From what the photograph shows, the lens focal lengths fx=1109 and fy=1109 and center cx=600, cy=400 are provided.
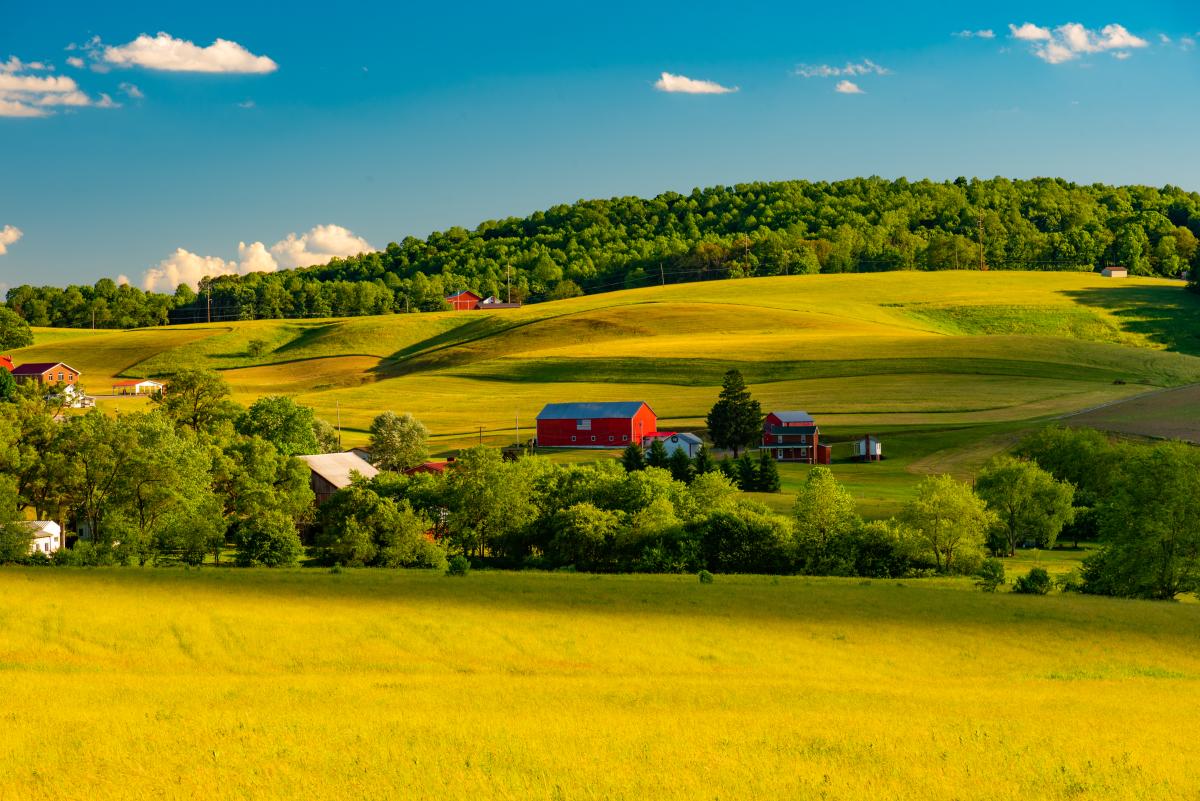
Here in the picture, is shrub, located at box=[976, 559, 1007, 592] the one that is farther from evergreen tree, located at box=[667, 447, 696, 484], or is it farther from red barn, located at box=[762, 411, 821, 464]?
red barn, located at box=[762, 411, 821, 464]

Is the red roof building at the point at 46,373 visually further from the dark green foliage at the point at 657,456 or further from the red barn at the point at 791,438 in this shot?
the red barn at the point at 791,438

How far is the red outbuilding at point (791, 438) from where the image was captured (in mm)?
105188

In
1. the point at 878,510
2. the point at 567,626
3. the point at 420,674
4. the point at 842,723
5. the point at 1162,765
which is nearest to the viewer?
the point at 1162,765

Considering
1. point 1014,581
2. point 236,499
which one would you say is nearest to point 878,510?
point 1014,581

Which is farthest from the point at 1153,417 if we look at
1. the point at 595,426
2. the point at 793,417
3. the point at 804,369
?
the point at 595,426

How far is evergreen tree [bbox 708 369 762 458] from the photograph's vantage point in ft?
348

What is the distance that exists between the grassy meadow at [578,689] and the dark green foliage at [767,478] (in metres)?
31.5

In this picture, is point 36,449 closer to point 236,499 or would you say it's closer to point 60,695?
point 236,499

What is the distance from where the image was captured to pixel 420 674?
32531mm

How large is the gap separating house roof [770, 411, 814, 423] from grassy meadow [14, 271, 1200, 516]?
2420mm

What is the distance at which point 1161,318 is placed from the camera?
7323 inches

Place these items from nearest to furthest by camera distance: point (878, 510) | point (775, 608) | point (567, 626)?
1. point (567, 626)
2. point (775, 608)
3. point (878, 510)

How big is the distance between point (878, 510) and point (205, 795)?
202 ft

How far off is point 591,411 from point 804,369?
119 ft
